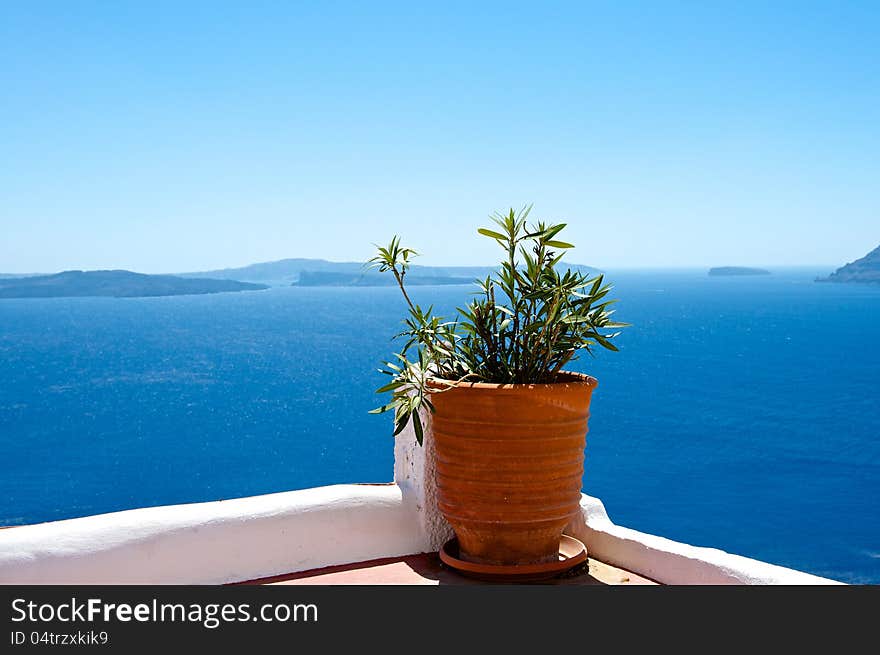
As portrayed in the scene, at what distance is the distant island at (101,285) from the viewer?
144 metres

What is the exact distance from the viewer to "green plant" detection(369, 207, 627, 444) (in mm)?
2299

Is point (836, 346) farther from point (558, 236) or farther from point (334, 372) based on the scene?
point (558, 236)

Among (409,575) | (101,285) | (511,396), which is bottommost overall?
(409,575)

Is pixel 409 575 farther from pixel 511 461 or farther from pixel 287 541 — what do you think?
pixel 511 461

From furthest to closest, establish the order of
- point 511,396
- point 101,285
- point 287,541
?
point 101,285
point 287,541
point 511,396

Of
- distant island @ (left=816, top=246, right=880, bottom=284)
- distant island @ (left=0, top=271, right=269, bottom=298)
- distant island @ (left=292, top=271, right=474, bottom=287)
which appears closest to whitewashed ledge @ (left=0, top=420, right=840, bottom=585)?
distant island @ (left=0, top=271, right=269, bottom=298)

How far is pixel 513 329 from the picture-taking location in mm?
2381

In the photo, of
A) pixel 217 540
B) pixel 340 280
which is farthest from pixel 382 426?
pixel 340 280

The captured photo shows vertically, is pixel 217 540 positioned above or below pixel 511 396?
below

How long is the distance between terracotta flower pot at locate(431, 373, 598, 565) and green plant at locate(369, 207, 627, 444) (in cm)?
11

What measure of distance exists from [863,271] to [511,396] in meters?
168

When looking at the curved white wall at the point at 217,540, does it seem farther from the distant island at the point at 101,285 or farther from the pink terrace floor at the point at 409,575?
the distant island at the point at 101,285

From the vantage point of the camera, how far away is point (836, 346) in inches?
2830

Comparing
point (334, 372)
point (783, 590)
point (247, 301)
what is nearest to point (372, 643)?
point (783, 590)
